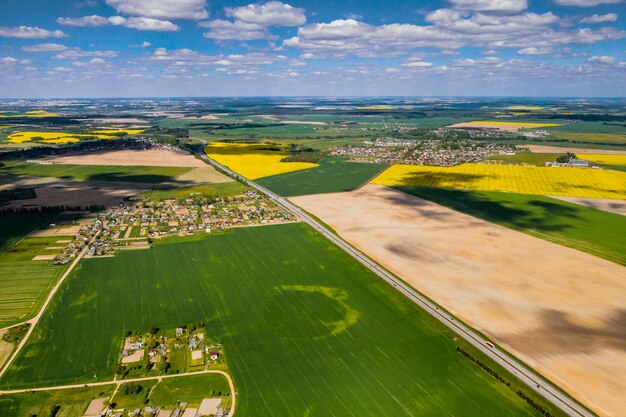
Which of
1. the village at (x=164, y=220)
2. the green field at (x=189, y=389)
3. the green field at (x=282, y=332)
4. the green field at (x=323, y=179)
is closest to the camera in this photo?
the green field at (x=189, y=389)

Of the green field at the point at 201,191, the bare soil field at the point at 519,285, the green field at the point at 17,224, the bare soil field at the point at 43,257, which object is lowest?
the bare soil field at the point at 519,285

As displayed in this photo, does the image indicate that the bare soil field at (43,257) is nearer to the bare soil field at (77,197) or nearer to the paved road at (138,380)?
the bare soil field at (77,197)

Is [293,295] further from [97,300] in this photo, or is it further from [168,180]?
[168,180]

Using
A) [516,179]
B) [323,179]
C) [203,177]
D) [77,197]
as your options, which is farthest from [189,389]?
[516,179]

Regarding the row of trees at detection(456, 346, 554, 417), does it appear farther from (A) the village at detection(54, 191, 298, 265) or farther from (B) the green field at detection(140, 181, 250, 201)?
(B) the green field at detection(140, 181, 250, 201)

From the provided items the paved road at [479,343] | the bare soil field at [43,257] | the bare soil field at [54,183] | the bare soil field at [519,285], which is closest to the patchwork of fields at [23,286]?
the bare soil field at [43,257]

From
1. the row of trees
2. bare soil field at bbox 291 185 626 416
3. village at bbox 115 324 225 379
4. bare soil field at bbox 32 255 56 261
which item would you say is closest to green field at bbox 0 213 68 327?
bare soil field at bbox 32 255 56 261

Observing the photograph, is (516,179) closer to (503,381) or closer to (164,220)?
(503,381)
